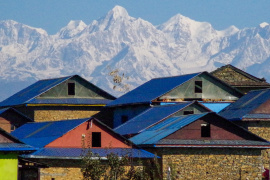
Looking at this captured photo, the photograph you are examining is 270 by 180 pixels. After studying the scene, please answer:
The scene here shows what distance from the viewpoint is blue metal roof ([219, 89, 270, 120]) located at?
62.5 meters

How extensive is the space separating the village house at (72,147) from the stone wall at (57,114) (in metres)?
18.2

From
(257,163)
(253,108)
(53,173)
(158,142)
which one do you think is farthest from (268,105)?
(53,173)

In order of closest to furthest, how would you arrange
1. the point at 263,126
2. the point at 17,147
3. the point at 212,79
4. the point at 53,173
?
1. the point at 17,147
2. the point at 53,173
3. the point at 263,126
4. the point at 212,79

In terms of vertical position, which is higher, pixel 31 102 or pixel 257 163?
pixel 31 102

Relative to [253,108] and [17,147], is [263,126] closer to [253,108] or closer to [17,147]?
[253,108]

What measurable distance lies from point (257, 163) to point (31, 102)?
25.4 metres

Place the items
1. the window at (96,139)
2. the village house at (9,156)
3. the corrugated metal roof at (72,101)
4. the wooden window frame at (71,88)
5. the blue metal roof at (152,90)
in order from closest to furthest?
the village house at (9,156)
the window at (96,139)
the blue metal roof at (152,90)
the corrugated metal roof at (72,101)
the wooden window frame at (71,88)

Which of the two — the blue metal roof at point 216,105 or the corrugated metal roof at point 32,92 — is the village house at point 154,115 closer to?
the blue metal roof at point 216,105

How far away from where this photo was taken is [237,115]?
206ft

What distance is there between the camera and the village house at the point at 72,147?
165ft

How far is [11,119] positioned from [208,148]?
964 inches

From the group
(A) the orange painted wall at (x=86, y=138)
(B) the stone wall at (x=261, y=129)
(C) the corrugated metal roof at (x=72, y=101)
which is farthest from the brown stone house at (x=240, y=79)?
(A) the orange painted wall at (x=86, y=138)

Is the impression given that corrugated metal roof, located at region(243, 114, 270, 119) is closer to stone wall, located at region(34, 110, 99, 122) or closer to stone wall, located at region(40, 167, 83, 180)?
stone wall, located at region(40, 167, 83, 180)

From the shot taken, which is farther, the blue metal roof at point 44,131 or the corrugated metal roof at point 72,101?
the corrugated metal roof at point 72,101
